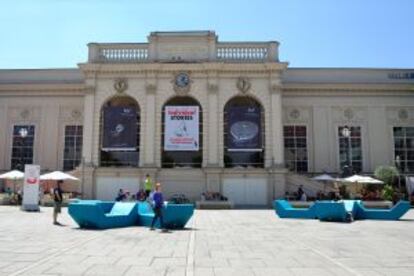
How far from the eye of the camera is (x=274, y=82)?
1326 inches

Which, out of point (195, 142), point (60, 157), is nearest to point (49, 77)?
point (60, 157)

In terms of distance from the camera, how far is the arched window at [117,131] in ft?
109

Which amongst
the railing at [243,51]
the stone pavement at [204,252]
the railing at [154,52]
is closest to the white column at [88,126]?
the railing at [154,52]

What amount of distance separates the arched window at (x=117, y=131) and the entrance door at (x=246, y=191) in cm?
763

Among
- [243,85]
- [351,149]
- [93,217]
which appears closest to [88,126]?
[243,85]

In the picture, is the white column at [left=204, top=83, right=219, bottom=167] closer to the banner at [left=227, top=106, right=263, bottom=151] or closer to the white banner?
Result: the banner at [left=227, top=106, right=263, bottom=151]

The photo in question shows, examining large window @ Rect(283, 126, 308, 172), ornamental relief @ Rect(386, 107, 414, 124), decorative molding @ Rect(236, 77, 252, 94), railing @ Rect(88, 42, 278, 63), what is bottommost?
large window @ Rect(283, 126, 308, 172)

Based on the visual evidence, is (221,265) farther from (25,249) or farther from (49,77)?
(49,77)

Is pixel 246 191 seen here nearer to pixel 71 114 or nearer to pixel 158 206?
pixel 71 114

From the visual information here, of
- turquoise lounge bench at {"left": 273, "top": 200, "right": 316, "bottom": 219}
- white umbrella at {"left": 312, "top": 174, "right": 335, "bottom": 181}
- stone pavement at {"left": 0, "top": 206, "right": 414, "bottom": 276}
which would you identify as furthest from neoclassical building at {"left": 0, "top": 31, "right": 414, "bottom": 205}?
stone pavement at {"left": 0, "top": 206, "right": 414, "bottom": 276}

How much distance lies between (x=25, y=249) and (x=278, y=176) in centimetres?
2386

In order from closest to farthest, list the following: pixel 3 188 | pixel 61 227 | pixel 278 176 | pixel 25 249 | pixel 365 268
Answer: pixel 365 268, pixel 25 249, pixel 61 227, pixel 278 176, pixel 3 188

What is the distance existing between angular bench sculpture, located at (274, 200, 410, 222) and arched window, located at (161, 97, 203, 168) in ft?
40.7

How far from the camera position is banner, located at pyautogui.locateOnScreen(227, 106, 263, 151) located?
1296 inches
